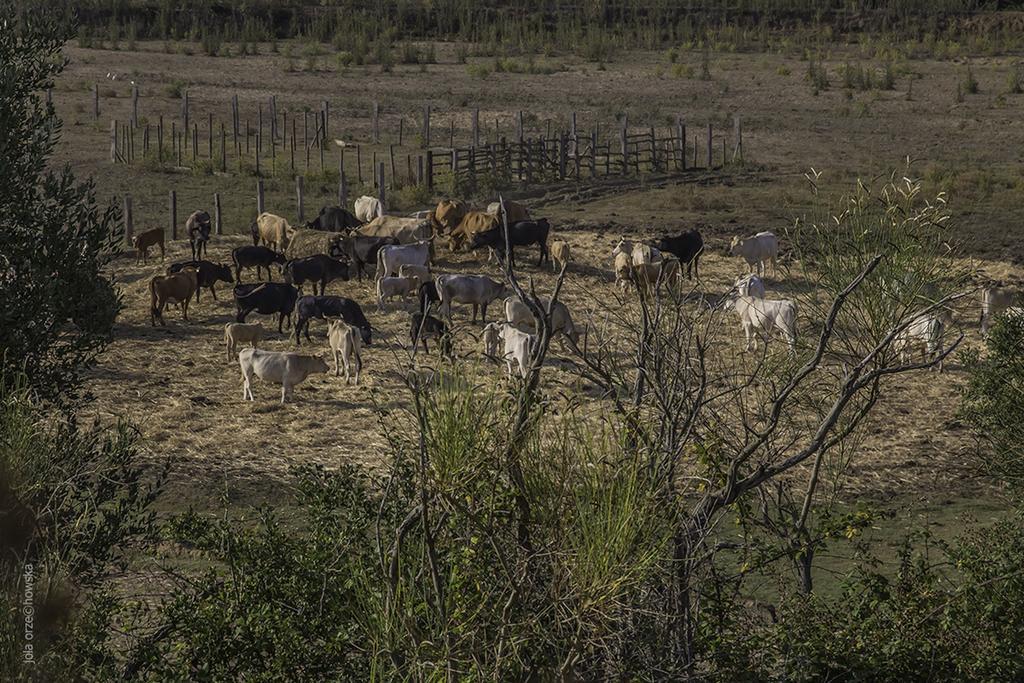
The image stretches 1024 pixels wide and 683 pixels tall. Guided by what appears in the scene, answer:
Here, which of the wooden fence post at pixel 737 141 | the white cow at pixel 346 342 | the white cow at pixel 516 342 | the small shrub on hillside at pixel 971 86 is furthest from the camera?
the small shrub on hillside at pixel 971 86

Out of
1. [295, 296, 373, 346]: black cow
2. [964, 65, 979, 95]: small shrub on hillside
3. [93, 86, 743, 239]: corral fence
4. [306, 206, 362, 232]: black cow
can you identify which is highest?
[964, 65, 979, 95]: small shrub on hillside

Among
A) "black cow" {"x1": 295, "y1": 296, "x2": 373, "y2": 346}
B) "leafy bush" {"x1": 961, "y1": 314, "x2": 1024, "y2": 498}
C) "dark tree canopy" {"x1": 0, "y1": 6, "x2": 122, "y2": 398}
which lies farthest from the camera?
"black cow" {"x1": 295, "y1": 296, "x2": 373, "y2": 346}

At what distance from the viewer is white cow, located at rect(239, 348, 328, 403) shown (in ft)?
56.0

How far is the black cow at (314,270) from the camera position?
2186 cm

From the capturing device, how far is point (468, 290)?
821 inches

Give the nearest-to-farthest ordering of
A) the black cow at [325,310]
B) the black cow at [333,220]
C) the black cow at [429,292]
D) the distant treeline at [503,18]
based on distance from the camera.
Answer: the black cow at [325,310]
the black cow at [429,292]
the black cow at [333,220]
the distant treeline at [503,18]

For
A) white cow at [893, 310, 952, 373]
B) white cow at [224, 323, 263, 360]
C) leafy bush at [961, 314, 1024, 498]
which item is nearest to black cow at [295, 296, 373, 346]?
white cow at [224, 323, 263, 360]

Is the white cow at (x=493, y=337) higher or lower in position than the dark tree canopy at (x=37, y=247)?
lower

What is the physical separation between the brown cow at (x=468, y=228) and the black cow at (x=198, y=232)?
4342 millimetres

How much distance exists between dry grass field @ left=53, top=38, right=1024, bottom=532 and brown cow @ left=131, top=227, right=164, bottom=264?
0.36 meters

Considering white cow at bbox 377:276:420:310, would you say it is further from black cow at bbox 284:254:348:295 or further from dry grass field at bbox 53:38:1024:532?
black cow at bbox 284:254:348:295

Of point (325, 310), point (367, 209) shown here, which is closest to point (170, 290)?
point (325, 310)

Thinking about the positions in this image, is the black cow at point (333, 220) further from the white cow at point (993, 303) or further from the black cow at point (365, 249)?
the white cow at point (993, 303)

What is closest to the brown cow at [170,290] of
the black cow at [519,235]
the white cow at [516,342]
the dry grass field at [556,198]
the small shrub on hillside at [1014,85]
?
the dry grass field at [556,198]
